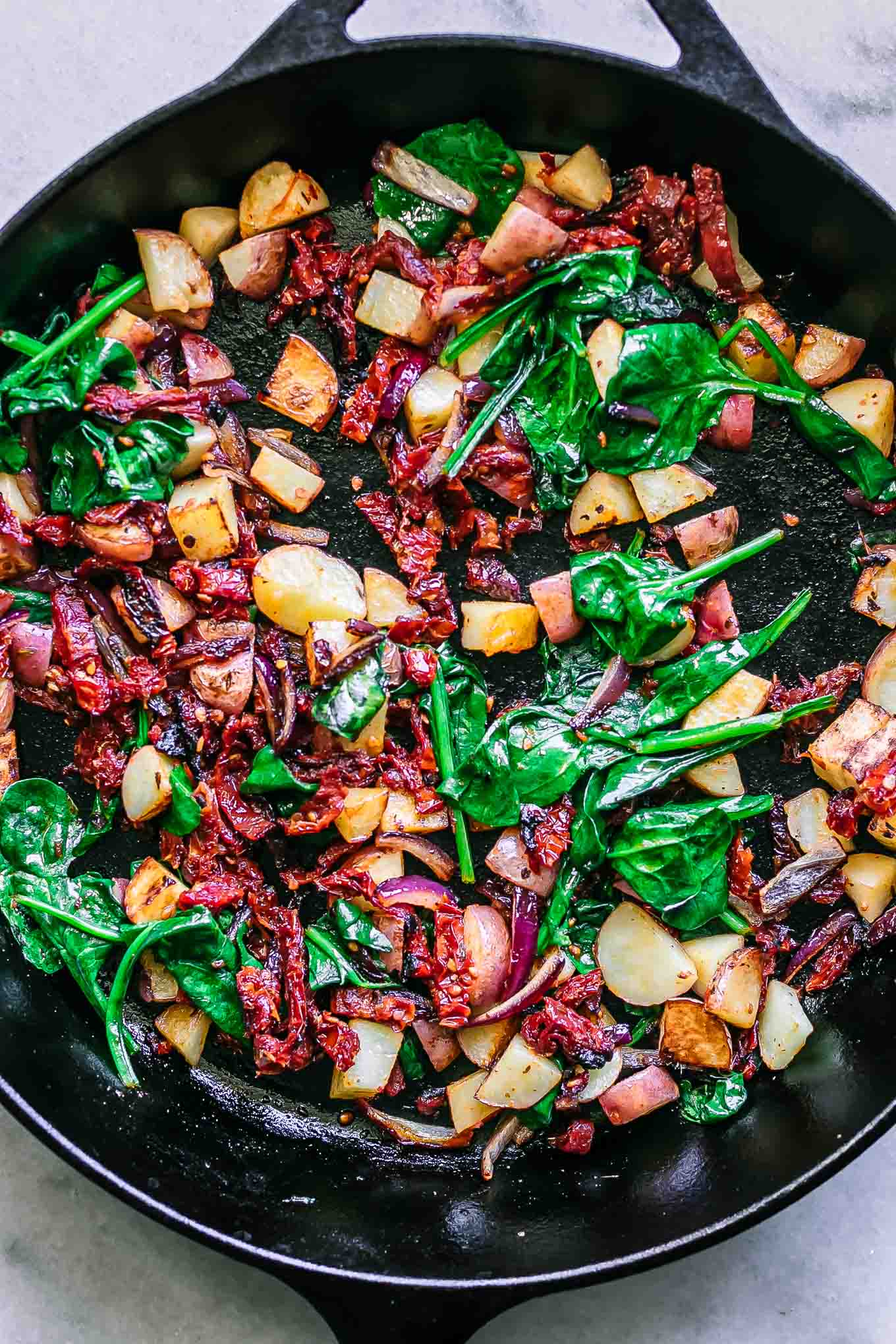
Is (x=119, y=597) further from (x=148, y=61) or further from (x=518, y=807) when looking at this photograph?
(x=148, y=61)

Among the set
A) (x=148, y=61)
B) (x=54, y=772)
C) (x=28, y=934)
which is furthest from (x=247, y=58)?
(x=28, y=934)

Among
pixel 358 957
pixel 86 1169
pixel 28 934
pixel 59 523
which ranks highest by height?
pixel 59 523

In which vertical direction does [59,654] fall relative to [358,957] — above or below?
above

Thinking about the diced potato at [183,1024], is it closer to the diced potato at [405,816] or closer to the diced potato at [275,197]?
the diced potato at [405,816]

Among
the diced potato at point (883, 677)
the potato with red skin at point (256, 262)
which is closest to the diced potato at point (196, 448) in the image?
the potato with red skin at point (256, 262)

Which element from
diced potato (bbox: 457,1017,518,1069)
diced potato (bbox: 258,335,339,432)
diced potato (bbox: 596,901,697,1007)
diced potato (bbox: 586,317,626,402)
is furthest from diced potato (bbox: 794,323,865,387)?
diced potato (bbox: 457,1017,518,1069)

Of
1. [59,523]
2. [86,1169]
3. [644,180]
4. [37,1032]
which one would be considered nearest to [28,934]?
[37,1032]

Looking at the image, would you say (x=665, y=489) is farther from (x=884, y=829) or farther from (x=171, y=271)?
(x=171, y=271)

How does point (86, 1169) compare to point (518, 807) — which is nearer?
point (86, 1169)
